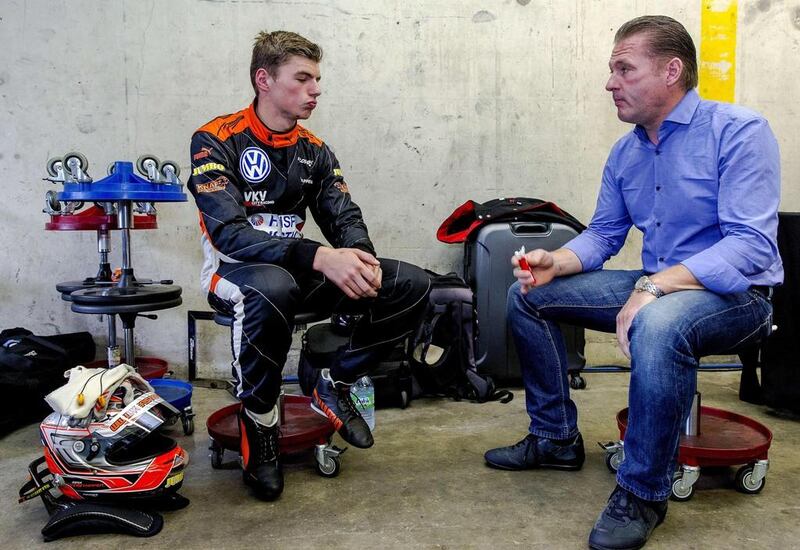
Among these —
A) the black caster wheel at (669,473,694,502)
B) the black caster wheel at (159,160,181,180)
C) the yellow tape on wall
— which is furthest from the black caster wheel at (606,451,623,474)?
the yellow tape on wall

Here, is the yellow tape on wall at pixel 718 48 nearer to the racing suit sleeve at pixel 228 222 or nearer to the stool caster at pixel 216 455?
the racing suit sleeve at pixel 228 222

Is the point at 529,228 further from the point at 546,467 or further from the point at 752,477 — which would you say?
the point at 752,477

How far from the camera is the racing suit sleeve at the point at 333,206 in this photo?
2.26 metres

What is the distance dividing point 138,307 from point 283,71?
2.91ft

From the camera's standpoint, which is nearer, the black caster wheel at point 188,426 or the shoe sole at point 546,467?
the shoe sole at point 546,467

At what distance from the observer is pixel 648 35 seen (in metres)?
1.80

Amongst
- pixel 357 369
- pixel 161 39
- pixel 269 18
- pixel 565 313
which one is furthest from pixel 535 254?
pixel 161 39

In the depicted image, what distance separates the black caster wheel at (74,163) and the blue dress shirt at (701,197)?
1.63 metres

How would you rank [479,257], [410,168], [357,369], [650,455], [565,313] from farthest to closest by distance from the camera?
[410,168] → [479,257] → [357,369] → [565,313] → [650,455]

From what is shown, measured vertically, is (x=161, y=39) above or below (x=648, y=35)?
above

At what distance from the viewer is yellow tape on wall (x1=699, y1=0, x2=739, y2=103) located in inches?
133

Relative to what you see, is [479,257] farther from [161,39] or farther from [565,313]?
[161,39]

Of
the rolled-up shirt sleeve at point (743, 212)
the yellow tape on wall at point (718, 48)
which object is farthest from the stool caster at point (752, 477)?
the yellow tape on wall at point (718, 48)

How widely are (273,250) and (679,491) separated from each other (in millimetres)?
1282
